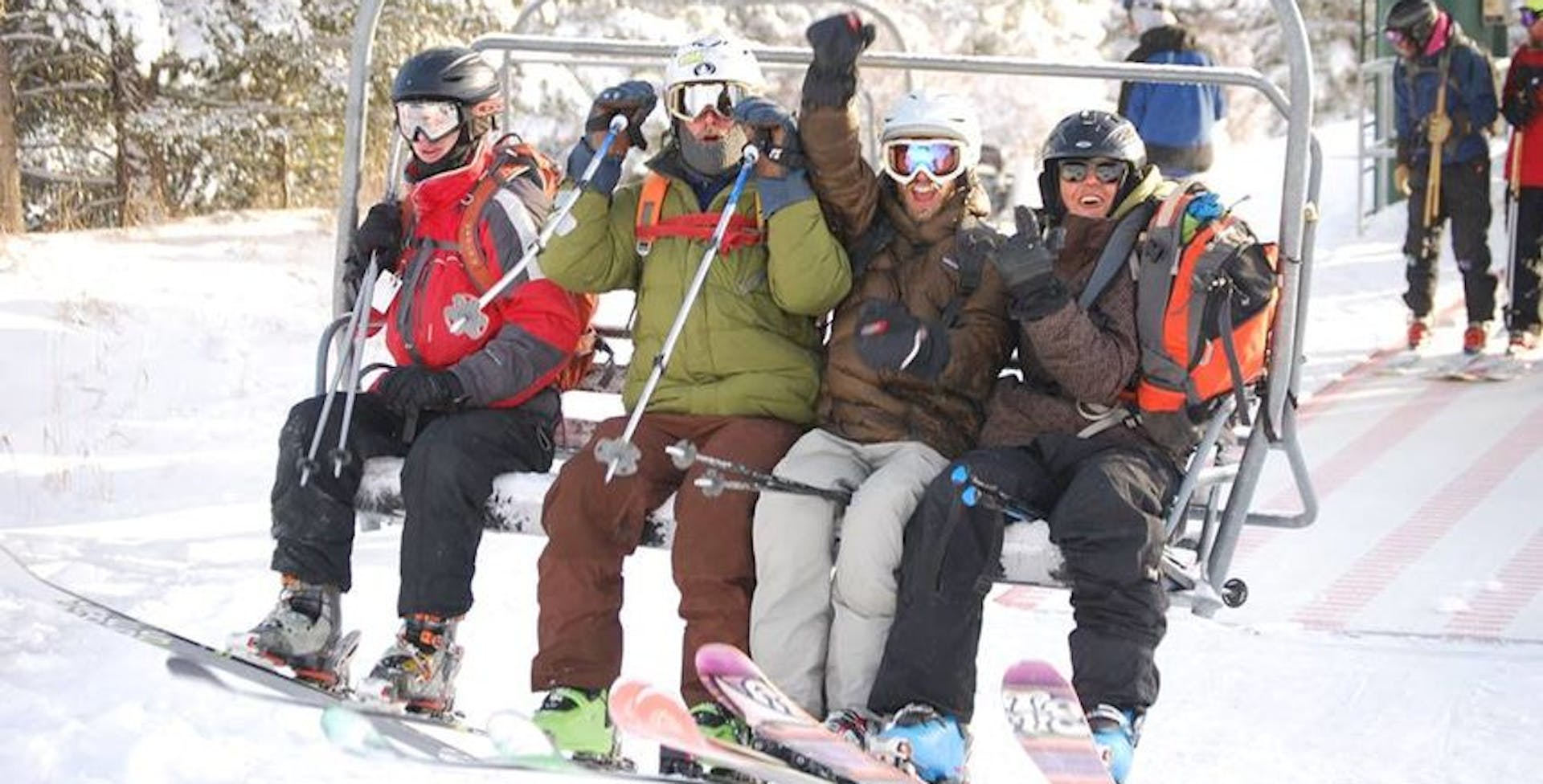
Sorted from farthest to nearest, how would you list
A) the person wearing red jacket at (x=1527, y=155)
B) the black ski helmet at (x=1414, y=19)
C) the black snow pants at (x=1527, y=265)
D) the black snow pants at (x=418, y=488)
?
the black snow pants at (x=1527, y=265) → the black ski helmet at (x=1414, y=19) → the person wearing red jacket at (x=1527, y=155) → the black snow pants at (x=418, y=488)

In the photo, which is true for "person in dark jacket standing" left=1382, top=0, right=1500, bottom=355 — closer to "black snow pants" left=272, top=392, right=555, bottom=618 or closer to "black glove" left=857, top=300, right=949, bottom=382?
"black glove" left=857, top=300, right=949, bottom=382

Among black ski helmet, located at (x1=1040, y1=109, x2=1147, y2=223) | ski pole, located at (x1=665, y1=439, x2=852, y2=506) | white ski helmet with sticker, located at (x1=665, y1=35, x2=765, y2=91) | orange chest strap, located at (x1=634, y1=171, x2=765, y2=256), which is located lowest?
ski pole, located at (x1=665, y1=439, x2=852, y2=506)

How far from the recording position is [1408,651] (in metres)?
6.23

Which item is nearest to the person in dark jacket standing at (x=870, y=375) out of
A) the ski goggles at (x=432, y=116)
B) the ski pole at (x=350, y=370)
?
the ski goggles at (x=432, y=116)

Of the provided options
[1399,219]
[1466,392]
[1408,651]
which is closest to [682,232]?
[1408,651]

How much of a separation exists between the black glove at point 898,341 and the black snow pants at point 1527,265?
594 centimetres

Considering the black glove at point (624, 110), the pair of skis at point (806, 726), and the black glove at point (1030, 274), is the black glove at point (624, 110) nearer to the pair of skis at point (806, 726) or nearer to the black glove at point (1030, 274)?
the black glove at point (1030, 274)

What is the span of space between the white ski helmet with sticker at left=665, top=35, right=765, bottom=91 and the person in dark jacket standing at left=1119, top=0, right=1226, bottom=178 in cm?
370

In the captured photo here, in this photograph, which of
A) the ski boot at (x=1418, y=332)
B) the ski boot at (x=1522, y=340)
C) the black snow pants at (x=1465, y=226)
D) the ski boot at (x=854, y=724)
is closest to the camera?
the ski boot at (x=854, y=724)

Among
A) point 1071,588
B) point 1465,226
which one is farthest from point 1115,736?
point 1465,226

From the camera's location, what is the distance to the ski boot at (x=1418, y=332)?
10.6m

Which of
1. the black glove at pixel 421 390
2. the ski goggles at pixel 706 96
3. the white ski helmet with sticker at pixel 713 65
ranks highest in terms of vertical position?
the white ski helmet with sticker at pixel 713 65

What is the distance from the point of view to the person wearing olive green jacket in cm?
459

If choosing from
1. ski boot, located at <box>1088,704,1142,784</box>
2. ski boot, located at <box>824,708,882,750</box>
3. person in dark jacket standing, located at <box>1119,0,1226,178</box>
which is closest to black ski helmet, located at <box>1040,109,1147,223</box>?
ski boot, located at <box>1088,704,1142,784</box>
